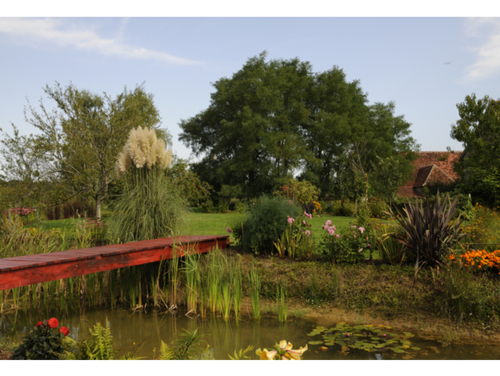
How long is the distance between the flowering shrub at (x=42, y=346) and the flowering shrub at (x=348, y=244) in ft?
15.0

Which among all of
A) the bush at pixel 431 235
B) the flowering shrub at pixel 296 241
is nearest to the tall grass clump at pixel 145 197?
the flowering shrub at pixel 296 241

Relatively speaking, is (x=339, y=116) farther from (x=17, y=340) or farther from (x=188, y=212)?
(x=17, y=340)

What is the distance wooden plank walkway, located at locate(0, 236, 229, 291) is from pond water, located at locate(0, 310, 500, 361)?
0.93 meters

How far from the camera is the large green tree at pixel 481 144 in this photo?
604 inches

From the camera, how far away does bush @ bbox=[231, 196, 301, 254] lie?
7.38 m

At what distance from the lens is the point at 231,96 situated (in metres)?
29.0

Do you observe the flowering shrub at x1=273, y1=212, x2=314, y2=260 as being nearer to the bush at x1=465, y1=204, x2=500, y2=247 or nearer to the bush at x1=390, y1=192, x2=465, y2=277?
the bush at x1=390, y1=192, x2=465, y2=277

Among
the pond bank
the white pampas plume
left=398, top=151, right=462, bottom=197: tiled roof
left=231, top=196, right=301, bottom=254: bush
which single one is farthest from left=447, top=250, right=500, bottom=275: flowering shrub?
left=398, top=151, right=462, bottom=197: tiled roof

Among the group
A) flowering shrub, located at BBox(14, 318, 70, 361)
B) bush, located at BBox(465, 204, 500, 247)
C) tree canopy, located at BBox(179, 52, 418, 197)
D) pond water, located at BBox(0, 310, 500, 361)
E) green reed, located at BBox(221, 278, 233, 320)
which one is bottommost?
pond water, located at BBox(0, 310, 500, 361)

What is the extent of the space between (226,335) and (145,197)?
9.82 ft

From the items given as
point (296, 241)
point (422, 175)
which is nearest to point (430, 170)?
point (422, 175)

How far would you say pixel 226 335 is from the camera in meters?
5.16

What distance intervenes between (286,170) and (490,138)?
1240 cm

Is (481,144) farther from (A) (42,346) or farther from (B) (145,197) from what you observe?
(A) (42,346)
